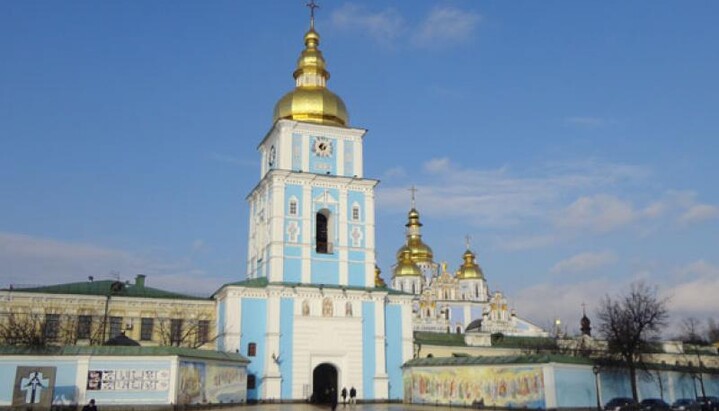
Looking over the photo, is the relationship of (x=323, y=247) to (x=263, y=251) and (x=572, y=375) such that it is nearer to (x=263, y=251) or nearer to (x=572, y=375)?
(x=263, y=251)

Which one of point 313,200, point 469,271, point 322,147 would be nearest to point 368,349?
point 313,200

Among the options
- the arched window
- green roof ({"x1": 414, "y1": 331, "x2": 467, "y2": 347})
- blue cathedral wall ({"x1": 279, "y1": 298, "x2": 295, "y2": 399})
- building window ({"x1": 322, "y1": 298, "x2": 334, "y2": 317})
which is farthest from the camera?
green roof ({"x1": 414, "y1": 331, "x2": 467, "y2": 347})

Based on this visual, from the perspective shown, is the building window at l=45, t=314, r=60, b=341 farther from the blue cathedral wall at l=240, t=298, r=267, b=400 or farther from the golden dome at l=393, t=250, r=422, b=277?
the golden dome at l=393, t=250, r=422, b=277

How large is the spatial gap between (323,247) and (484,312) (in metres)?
48.8

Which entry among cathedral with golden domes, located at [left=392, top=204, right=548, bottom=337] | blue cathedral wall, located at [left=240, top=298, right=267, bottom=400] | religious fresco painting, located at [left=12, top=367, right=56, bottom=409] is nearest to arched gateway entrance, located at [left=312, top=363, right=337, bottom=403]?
blue cathedral wall, located at [left=240, top=298, right=267, bottom=400]

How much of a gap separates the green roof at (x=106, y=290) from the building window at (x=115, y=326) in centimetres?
132

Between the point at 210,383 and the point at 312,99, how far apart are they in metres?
17.7

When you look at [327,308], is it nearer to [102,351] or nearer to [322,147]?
[322,147]

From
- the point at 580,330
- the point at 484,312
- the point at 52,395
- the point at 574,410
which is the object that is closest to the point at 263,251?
the point at 52,395

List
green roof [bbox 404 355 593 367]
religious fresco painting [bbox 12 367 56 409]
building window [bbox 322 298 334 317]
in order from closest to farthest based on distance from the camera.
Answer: religious fresco painting [bbox 12 367 56 409]
green roof [bbox 404 355 593 367]
building window [bbox 322 298 334 317]

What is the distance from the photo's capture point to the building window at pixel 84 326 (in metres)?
37.7

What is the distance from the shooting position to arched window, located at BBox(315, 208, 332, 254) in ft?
128

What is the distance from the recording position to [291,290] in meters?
36.3

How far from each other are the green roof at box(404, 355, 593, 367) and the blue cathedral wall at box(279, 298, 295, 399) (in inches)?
249
